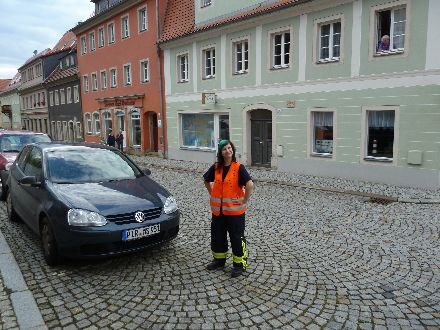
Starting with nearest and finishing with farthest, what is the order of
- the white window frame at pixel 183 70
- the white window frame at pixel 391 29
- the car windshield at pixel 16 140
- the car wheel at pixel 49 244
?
the car wheel at pixel 49 244, the car windshield at pixel 16 140, the white window frame at pixel 391 29, the white window frame at pixel 183 70

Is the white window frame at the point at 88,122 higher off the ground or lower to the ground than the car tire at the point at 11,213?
higher

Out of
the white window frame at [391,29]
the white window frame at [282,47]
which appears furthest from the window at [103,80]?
the white window frame at [391,29]

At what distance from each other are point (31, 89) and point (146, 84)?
2851 cm

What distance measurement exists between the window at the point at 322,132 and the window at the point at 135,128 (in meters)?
13.2

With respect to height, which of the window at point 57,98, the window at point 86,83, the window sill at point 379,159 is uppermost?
the window at point 86,83

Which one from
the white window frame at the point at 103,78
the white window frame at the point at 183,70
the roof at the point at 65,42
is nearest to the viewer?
the white window frame at the point at 183,70

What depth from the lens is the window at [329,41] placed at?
12414 millimetres

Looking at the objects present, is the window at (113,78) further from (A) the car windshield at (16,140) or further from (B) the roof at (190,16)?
(A) the car windshield at (16,140)

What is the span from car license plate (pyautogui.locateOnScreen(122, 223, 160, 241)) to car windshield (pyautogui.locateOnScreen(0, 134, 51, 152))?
739 cm

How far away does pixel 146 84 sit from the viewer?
2172cm

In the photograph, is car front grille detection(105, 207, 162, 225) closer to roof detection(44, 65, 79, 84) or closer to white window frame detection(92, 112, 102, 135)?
white window frame detection(92, 112, 102, 135)

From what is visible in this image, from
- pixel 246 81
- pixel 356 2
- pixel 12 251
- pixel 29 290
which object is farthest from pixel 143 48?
pixel 29 290

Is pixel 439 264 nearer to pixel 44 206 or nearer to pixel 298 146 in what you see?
pixel 44 206

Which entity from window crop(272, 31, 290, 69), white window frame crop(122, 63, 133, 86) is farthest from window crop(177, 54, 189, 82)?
window crop(272, 31, 290, 69)
